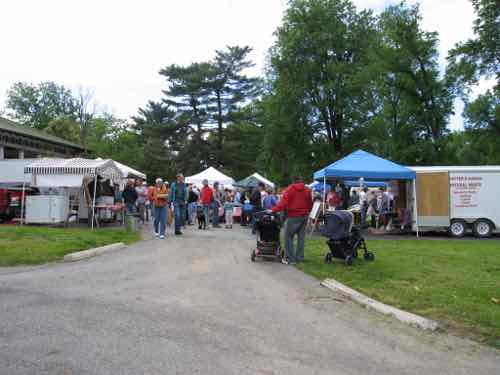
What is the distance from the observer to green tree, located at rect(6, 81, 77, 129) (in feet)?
245

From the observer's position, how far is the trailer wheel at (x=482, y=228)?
718 inches

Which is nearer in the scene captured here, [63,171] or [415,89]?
[63,171]

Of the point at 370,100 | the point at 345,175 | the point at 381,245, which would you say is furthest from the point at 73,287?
the point at 370,100

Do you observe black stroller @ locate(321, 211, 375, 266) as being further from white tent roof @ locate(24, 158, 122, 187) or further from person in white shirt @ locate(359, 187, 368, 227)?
white tent roof @ locate(24, 158, 122, 187)

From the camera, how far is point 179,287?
7.24 metres

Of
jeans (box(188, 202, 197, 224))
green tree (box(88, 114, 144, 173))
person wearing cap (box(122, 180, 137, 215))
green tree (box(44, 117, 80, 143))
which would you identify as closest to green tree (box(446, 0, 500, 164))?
jeans (box(188, 202, 197, 224))

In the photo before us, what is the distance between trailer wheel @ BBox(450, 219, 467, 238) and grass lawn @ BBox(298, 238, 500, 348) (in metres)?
5.15

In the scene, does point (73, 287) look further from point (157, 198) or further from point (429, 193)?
point (429, 193)

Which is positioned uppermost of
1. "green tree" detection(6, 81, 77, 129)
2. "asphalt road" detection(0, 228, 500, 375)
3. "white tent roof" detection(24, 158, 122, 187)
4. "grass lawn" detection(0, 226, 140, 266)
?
"green tree" detection(6, 81, 77, 129)

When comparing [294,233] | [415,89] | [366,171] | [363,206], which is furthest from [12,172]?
[415,89]

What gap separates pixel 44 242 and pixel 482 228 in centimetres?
1572

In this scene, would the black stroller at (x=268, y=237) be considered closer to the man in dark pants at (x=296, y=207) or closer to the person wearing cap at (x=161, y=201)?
the man in dark pants at (x=296, y=207)

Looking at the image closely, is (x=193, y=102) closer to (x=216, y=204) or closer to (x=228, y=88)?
(x=228, y=88)

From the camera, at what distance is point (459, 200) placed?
18266 millimetres
